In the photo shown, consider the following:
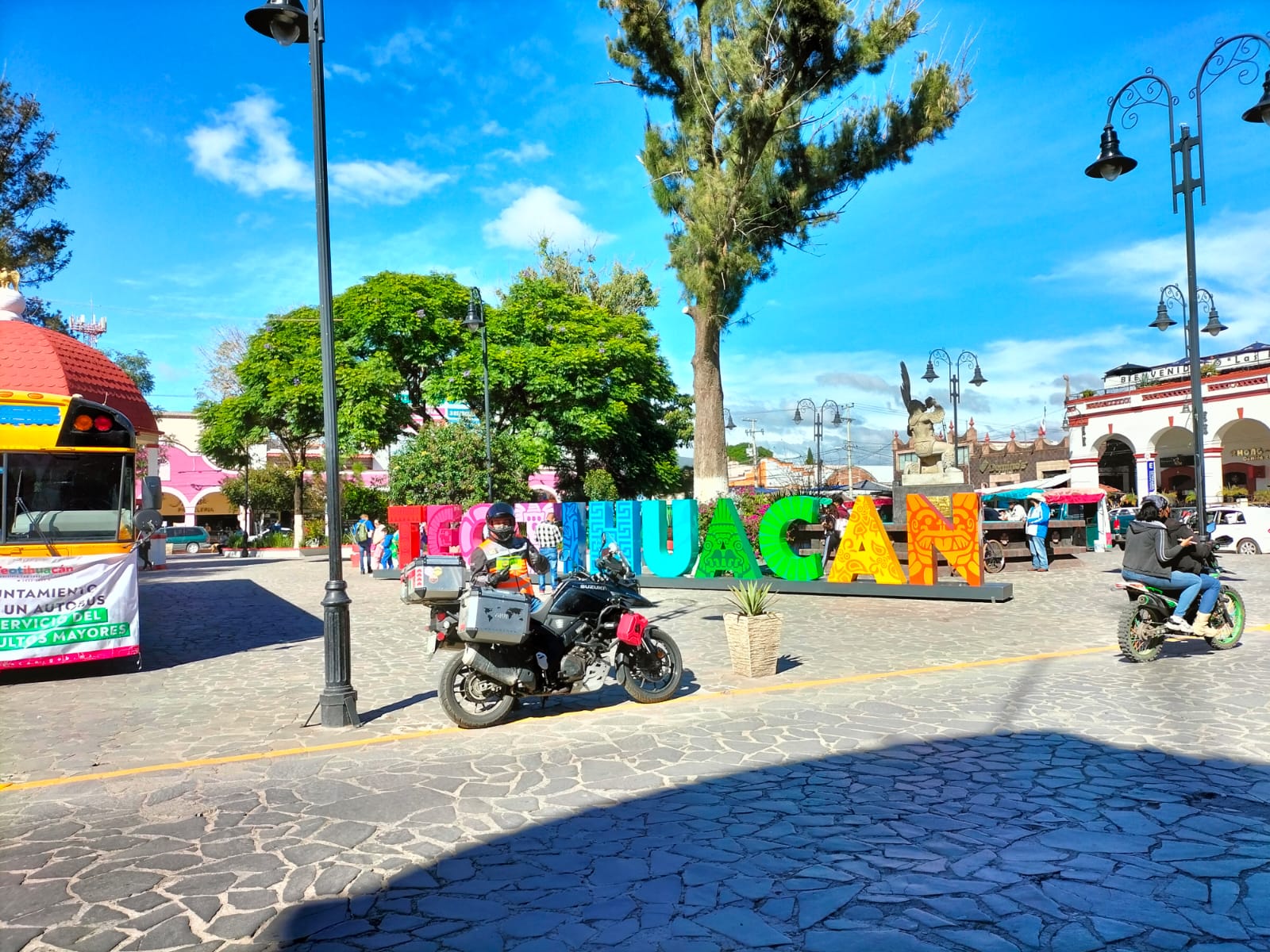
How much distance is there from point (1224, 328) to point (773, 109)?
15191 mm

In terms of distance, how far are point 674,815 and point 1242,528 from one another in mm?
27172

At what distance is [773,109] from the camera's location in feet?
57.5

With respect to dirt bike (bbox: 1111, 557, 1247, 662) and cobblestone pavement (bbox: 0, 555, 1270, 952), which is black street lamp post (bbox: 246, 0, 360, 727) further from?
dirt bike (bbox: 1111, 557, 1247, 662)

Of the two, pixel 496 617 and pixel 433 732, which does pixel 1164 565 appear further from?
pixel 433 732

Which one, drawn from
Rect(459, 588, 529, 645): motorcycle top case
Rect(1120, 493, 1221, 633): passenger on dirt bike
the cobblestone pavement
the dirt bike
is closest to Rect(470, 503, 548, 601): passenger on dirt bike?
Rect(459, 588, 529, 645): motorcycle top case

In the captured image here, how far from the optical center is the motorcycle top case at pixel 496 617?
6.43m

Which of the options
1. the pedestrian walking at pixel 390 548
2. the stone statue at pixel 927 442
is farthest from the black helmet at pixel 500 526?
the pedestrian walking at pixel 390 548

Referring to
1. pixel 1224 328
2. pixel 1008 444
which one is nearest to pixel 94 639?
pixel 1224 328

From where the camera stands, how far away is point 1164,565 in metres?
8.95

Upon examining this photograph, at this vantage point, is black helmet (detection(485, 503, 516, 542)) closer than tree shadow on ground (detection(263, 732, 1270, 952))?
No

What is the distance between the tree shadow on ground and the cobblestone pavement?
0.02 meters

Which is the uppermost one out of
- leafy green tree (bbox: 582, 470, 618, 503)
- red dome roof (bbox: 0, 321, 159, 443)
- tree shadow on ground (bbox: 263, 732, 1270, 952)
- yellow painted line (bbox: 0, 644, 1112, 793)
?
red dome roof (bbox: 0, 321, 159, 443)

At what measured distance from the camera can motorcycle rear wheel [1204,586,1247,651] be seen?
9156 millimetres

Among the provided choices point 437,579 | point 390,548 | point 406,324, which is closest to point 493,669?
point 437,579
